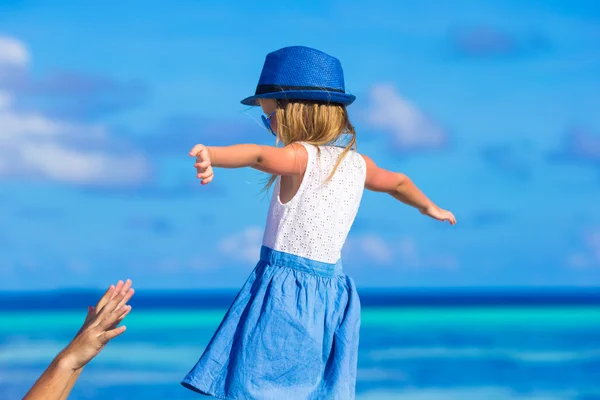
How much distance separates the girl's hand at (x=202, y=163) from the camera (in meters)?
2.50

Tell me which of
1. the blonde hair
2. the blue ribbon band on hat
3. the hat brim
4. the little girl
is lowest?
the little girl

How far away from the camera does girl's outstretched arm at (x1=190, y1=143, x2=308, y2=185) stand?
2.52 m

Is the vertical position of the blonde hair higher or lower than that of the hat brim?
lower

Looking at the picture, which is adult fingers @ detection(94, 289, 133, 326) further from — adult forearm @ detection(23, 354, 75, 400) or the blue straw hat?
the blue straw hat

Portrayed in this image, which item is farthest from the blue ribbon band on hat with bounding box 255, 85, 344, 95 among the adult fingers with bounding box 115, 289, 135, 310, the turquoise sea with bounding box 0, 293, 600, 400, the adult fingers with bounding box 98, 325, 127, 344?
the turquoise sea with bounding box 0, 293, 600, 400

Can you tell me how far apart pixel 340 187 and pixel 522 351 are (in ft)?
23.3

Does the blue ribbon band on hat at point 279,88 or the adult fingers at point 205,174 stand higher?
the blue ribbon band on hat at point 279,88

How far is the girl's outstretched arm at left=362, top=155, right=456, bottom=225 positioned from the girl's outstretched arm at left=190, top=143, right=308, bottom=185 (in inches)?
15.1

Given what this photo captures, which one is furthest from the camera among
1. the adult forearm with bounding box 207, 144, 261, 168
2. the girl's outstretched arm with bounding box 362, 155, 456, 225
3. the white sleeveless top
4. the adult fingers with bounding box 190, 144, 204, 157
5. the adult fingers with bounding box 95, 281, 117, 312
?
the girl's outstretched arm with bounding box 362, 155, 456, 225

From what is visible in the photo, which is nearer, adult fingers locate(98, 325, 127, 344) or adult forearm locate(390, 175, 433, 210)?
adult fingers locate(98, 325, 127, 344)

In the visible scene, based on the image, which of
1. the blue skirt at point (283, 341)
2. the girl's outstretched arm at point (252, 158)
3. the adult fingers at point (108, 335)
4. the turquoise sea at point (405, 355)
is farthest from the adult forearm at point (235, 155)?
the turquoise sea at point (405, 355)

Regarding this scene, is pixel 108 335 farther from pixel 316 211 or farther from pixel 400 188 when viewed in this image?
pixel 400 188

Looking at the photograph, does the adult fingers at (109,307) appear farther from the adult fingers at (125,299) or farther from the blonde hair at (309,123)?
the blonde hair at (309,123)

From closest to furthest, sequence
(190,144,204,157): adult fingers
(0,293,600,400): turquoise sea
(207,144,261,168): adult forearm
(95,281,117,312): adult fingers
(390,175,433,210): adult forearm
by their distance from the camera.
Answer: (95,281,117,312): adult fingers → (190,144,204,157): adult fingers → (207,144,261,168): adult forearm → (390,175,433,210): adult forearm → (0,293,600,400): turquoise sea
